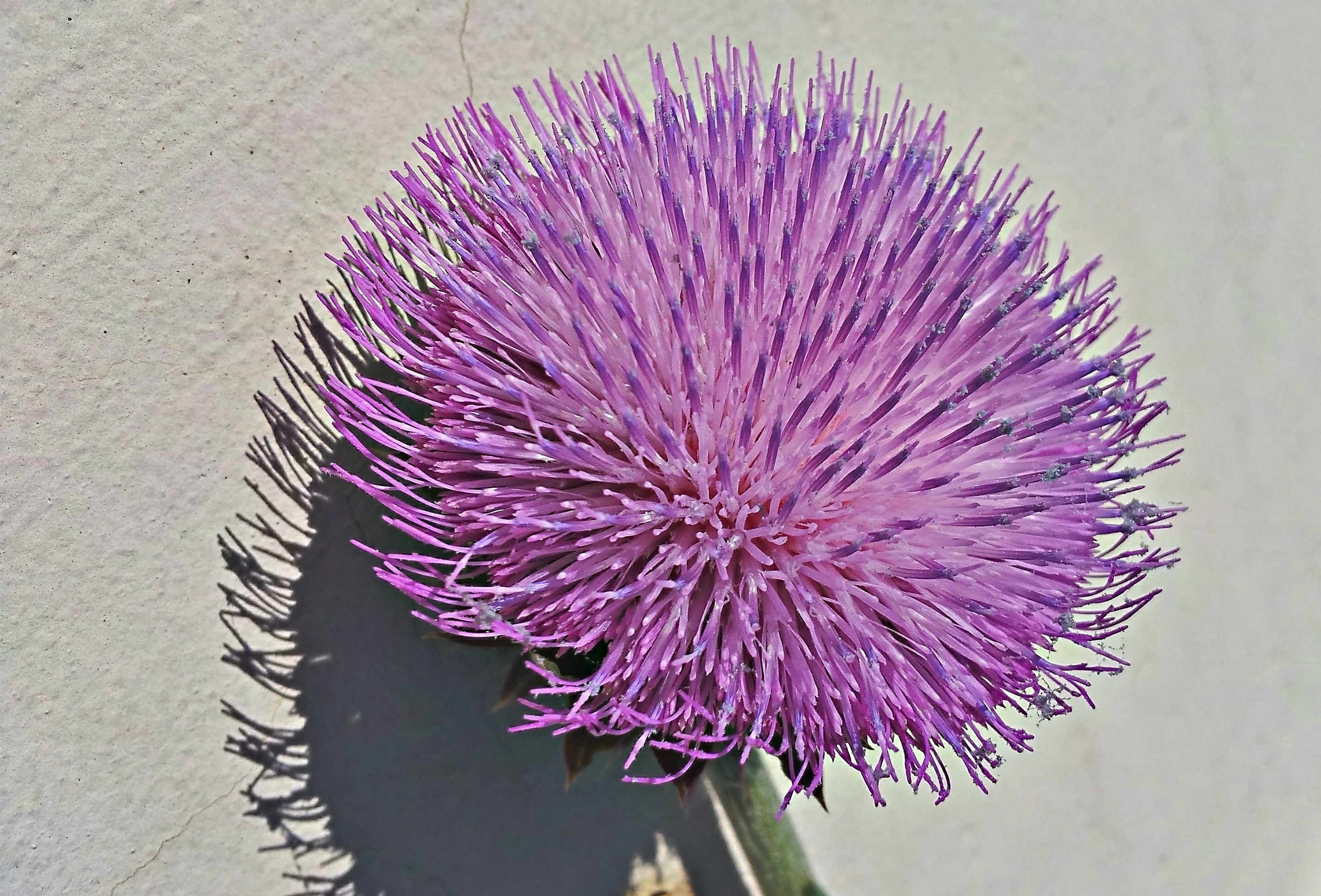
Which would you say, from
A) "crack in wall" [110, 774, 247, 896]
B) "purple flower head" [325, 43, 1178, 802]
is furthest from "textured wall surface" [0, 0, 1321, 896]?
"purple flower head" [325, 43, 1178, 802]

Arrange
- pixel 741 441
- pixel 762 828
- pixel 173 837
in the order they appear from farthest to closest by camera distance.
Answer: pixel 762 828, pixel 173 837, pixel 741 441

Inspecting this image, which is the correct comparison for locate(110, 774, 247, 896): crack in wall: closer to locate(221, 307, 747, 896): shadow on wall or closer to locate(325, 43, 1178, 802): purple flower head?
locate(221, 307, 747, 896): shadow on wall

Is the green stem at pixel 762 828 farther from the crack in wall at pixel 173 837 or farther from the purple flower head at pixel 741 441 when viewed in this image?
the crack in wall at pixel 173 837

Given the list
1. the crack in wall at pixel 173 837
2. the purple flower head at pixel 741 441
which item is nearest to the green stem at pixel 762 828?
the purple flower head at pixel 741 441

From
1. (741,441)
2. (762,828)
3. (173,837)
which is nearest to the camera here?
(741,441)

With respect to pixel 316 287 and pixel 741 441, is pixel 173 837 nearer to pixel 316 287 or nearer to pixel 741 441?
pixel 316 287

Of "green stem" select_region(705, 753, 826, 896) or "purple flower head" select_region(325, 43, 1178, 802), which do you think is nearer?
"purple flower head" select_region(325, 43, 1178, 802)

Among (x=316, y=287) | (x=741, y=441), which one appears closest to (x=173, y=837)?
(x=316, y=287)
